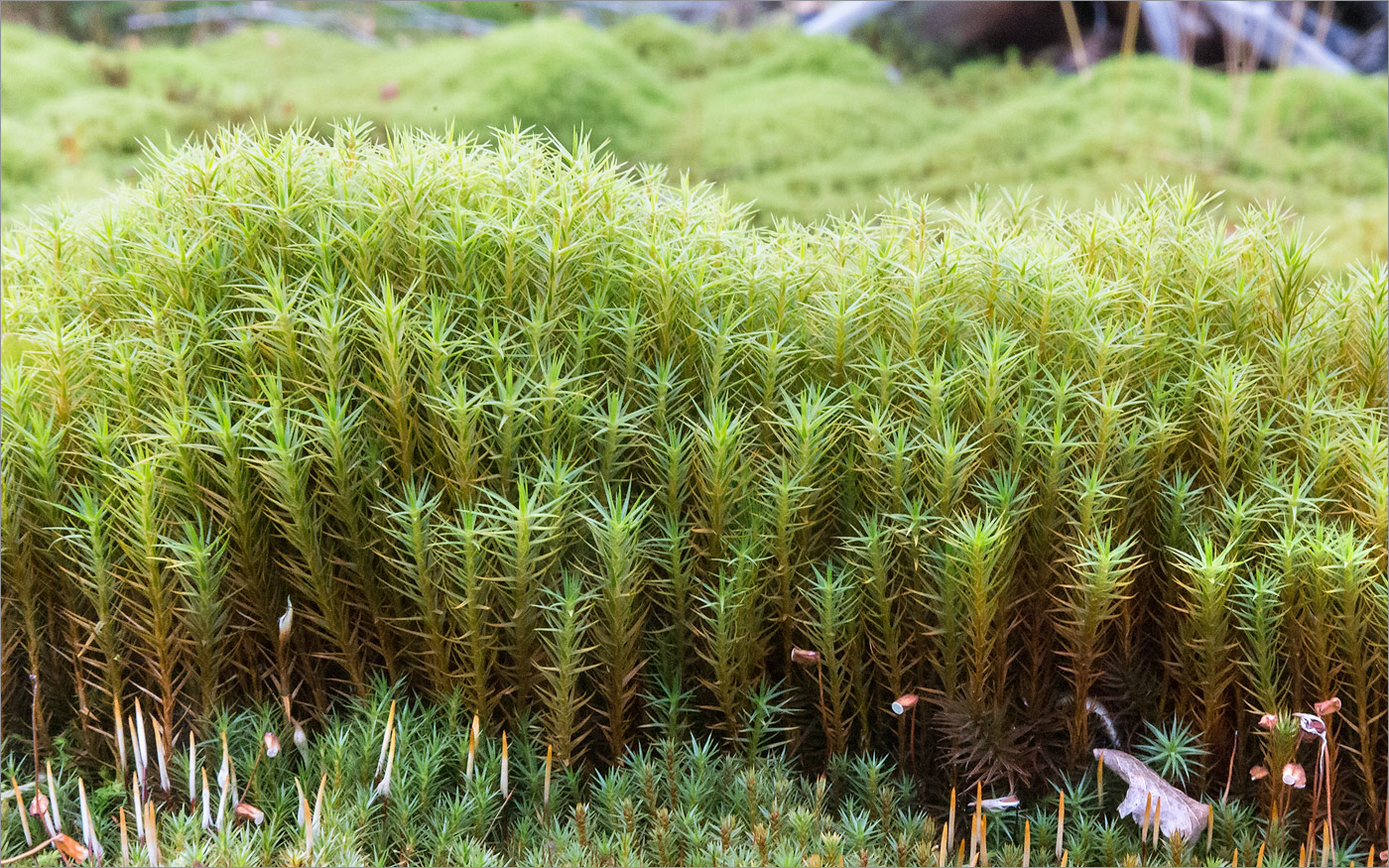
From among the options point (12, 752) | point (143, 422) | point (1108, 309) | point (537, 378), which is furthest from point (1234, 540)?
point (12, 752)

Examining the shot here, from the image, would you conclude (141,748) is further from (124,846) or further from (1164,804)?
(1164,804)

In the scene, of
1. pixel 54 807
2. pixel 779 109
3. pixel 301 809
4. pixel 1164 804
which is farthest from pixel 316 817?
pixel 779 109

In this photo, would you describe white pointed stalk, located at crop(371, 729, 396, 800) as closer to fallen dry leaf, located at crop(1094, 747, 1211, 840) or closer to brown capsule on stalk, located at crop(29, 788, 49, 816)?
brown capsule on stalk, located at crop(29, 788, 49, 816)

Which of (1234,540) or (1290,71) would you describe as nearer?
(1234,540)

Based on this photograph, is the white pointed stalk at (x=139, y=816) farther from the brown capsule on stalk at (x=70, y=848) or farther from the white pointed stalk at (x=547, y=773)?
the white pointed stalk at (x=547, y=773)

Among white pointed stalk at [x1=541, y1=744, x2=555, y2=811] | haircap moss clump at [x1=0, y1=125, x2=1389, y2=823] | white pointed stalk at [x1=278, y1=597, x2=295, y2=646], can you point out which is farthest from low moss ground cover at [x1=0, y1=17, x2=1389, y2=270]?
white pointed stalk at [x1=541, y1=744, x2=555, y2=811]

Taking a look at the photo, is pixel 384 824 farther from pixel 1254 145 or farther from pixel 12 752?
pixel 1254 145

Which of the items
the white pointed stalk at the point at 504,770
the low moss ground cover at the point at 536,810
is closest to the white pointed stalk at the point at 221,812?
the low moss ground cover at the point at 536,810
